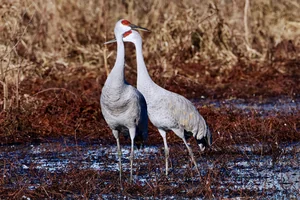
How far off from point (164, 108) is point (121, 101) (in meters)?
0.56

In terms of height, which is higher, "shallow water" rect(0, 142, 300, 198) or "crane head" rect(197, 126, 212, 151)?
"crane head" rect(197, 126, 212, 151)

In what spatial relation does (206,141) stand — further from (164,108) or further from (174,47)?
(174,47)

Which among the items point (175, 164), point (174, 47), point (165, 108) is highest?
point (174, 47)

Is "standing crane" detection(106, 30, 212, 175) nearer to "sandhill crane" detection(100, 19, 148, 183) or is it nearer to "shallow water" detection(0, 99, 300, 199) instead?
"sandhill crane" detection(100, 19, 148, 183)

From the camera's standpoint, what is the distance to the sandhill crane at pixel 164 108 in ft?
26.9

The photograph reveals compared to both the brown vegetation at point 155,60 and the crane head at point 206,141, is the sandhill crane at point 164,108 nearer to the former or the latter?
the crane head at point 206,141

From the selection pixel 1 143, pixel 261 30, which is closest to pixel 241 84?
pixel 261 30

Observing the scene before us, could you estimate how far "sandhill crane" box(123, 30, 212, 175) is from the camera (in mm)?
8188

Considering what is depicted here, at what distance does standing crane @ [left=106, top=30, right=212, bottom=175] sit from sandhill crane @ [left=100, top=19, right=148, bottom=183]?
0.38 ft

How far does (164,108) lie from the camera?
821cm

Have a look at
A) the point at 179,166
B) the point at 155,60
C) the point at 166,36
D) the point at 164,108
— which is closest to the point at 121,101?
the point at 164,108

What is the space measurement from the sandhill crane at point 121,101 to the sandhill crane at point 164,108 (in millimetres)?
117

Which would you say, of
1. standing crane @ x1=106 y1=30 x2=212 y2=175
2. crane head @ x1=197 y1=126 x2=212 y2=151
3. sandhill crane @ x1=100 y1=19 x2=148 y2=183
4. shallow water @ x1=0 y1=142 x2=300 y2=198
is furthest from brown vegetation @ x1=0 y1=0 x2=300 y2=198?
sandhill crane @ x1=100 y1=19 x2=148 y2=183

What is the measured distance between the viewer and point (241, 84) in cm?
1520
